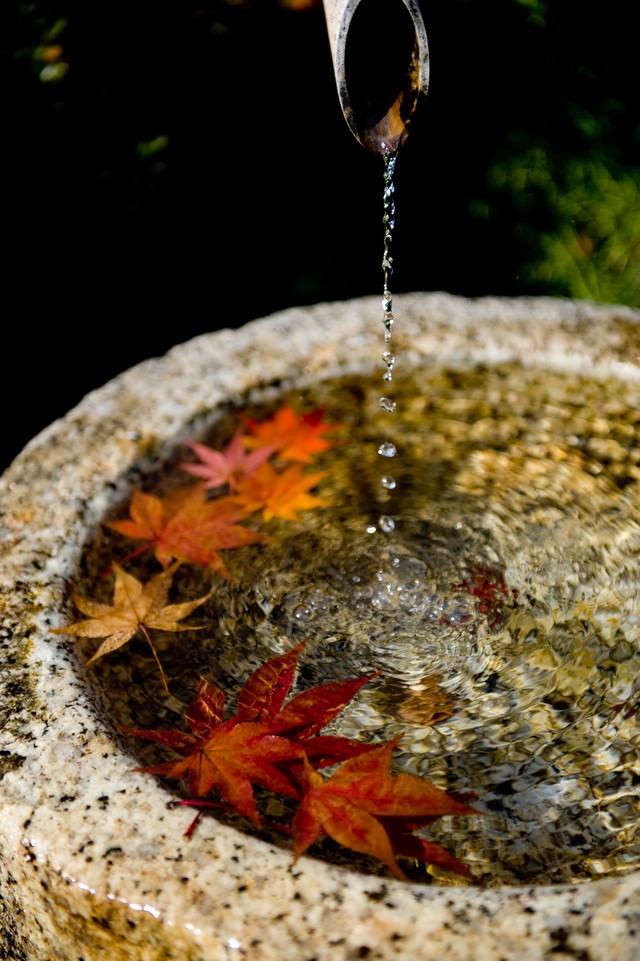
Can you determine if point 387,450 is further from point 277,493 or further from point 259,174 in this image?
point 259,174

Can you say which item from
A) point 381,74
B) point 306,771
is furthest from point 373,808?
point 381,74

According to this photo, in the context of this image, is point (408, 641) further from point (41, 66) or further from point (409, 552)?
point (41, 66)

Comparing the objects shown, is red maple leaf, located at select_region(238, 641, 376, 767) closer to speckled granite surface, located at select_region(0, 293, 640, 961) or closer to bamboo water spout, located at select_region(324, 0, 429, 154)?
speckled granite surface, located at select_region(0, 293, 640, 961)

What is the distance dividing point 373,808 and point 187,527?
84 cm

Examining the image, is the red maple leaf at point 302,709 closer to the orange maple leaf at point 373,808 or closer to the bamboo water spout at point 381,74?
the orange maple leaf at point 373,808

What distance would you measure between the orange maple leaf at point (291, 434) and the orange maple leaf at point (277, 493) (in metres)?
0.05

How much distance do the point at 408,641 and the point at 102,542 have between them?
65 centimetres

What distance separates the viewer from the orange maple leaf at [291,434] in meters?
2.22

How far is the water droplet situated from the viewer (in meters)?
2.30

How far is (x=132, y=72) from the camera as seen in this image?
304 cm

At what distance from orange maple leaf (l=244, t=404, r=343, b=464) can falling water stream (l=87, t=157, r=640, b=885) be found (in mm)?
38

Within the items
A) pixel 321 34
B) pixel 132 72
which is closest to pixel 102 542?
pixel 132 72

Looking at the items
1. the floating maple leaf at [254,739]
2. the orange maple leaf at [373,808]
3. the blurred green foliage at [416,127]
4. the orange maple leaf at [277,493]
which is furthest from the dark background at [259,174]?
the orange maple leaf at [373,808]

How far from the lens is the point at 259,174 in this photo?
3529 millimetres
